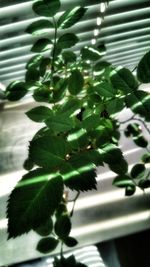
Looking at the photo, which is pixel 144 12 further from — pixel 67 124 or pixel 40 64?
pixel 67 124

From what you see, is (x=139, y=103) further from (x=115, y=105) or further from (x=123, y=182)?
(x=123, y=182)

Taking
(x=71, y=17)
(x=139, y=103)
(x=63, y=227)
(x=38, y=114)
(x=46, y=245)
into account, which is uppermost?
(x=71, y=17)

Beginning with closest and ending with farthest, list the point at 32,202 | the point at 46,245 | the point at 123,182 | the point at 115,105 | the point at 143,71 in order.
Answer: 1. the point at 32,202
2. the point at 143,71
3. the point at 115,105
4. the point at 46,245
5. the point at 123,182

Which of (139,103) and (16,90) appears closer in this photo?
(139,103)

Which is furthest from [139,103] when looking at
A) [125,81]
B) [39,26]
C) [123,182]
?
[123,182]

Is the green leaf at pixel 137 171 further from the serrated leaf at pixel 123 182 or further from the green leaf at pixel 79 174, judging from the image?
the green leaf at pixel 79 174

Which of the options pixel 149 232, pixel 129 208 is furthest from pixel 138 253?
pixel 129 208

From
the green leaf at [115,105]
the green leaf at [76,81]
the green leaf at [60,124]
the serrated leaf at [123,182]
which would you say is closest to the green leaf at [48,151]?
the green leaf at [60,124]
